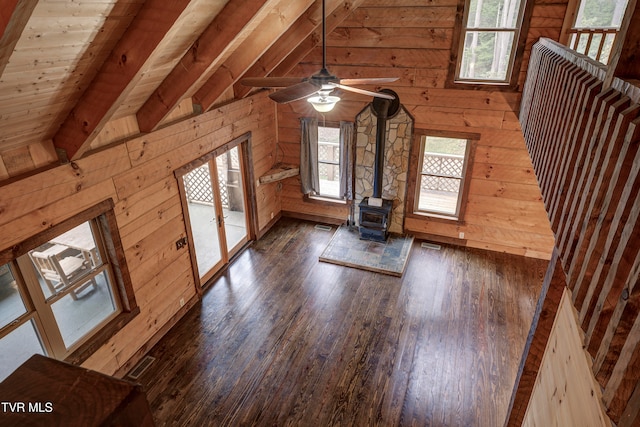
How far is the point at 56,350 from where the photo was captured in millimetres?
3539

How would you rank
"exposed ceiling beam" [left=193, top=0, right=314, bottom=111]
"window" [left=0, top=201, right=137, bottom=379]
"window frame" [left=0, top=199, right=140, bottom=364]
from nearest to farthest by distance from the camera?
"window frame" [left=0, top=199, right=140, bottom=364], "window" [left=0, top=201, right=137, bottom=379], "exposed ceiling beam" [left=193, top=0, right=314, bottom=111]

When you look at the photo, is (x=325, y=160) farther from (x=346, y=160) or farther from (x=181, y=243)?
(x=181, y=243)

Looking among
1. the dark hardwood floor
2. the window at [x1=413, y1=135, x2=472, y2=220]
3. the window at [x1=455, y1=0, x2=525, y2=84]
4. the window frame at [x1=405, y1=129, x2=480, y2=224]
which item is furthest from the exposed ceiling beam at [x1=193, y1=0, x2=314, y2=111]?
the window at [x1=413, y1=135, x2=472, y2=220]

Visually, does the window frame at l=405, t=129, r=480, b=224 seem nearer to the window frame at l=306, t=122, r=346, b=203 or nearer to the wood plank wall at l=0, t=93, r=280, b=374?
the window frame at l=306, t=122, r=346, b=203

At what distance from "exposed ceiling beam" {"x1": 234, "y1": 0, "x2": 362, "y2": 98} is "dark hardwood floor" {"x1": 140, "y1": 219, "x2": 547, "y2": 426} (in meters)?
2.98

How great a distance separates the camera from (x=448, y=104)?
600 centimetres

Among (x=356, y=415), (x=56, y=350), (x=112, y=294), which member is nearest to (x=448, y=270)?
(x=356, y=415)

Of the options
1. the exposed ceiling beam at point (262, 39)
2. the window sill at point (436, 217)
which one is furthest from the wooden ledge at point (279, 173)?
the exposed ceiling beam at point (262, 39)

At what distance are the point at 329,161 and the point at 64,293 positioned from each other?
4935 mm

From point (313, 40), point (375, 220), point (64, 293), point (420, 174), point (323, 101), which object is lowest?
point (375, 220)

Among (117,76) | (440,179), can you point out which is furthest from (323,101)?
(440,179)

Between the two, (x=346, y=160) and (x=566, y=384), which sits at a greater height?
(x=566, y=384)

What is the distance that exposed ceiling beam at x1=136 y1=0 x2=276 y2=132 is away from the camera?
120 inches

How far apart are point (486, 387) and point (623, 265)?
12.2 ft
